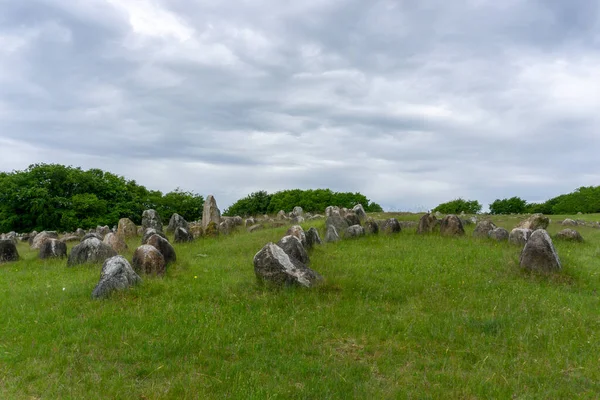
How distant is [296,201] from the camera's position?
189 ft

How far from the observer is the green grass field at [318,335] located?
7.13m

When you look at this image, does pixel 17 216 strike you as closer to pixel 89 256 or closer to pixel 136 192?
pixel 136 192

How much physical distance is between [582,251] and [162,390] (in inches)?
637

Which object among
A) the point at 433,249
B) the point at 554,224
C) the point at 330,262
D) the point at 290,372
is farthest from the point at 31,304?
the point at 554,224

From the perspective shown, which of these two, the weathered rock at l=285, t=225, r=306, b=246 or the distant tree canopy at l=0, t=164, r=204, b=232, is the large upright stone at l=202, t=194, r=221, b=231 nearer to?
the weathered rock at l=285, t=225, r=306, b=246

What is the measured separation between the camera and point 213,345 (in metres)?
8.59

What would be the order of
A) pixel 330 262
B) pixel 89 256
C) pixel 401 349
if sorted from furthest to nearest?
pixel 89 256 < pixel 330 262 < pixel 401 349

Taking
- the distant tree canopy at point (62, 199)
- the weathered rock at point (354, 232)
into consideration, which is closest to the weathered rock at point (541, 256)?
the weathered rock at point (354, 232)

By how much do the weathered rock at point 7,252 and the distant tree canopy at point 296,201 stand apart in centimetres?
→ 3623

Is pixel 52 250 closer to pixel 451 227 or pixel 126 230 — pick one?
pixel 126 230

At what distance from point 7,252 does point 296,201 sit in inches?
1557

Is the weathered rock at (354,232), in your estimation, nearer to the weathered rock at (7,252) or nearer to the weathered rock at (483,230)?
the weathered rock at (483,230)

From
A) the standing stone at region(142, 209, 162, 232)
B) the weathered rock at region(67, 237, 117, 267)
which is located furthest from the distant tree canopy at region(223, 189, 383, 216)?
the weathered rock at region(67, 237, 117, 267)

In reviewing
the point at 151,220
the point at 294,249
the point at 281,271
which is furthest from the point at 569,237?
the point at 151,220
